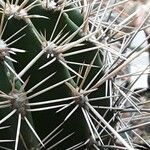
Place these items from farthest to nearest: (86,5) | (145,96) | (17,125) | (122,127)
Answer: (145,96) → (122,127) → (86,5) → (17,125)

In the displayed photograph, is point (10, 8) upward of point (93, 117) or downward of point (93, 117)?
upward

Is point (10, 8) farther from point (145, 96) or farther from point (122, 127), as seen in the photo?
point (145, 96)

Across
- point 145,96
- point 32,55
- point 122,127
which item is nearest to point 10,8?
point 32,55

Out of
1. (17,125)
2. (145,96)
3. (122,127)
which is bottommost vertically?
(145,96)

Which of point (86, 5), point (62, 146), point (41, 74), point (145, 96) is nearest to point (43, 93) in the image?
point (41, 74)

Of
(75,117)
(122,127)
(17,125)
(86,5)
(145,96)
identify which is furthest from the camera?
(145,96)

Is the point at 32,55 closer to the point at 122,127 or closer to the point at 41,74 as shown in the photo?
the point at 41,74

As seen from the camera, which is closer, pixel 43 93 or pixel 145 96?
pixel 43 93
